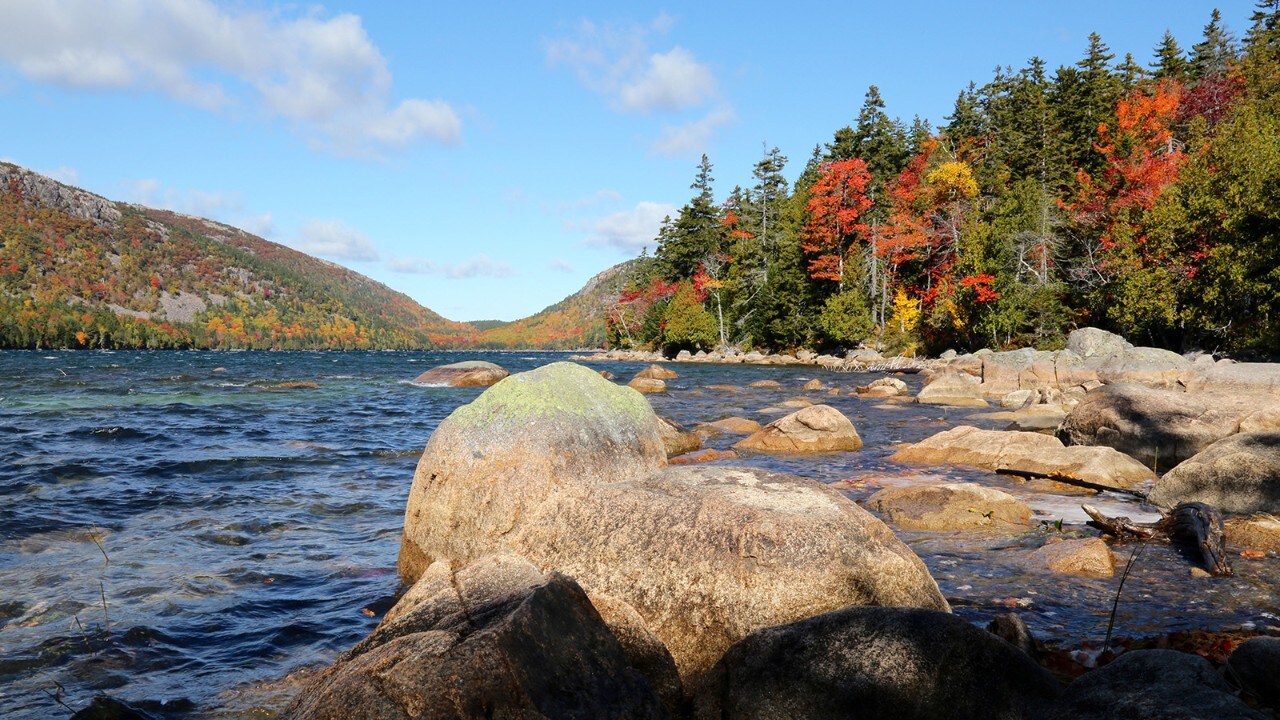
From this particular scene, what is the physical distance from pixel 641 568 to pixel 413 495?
348 centimetres

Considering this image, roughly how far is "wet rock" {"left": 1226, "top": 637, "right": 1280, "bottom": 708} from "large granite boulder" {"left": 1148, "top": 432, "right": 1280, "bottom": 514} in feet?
Result: 20.1

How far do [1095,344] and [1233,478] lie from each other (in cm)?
2476

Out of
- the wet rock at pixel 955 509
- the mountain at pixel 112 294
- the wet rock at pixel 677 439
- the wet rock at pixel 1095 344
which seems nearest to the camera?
the wet rock at pixel 955 509

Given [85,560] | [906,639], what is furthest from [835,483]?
[85,560]

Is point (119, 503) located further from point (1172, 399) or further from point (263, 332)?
point (263, 332)

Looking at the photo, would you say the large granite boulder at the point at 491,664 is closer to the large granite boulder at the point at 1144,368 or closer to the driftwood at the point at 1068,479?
the driftwood at the point at 1068,479

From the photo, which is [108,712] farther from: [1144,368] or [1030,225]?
[1030,225]

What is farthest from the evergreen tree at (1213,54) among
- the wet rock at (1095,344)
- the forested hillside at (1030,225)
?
the wet rock at (1095,344)

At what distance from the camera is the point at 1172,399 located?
12852 millimetres

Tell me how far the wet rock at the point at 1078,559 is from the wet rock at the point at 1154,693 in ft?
13.0

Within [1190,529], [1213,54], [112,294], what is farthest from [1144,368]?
[112,294]

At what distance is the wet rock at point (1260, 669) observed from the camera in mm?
3891

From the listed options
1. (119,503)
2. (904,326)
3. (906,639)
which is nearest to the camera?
(906,639)

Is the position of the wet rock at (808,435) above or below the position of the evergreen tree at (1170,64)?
below
